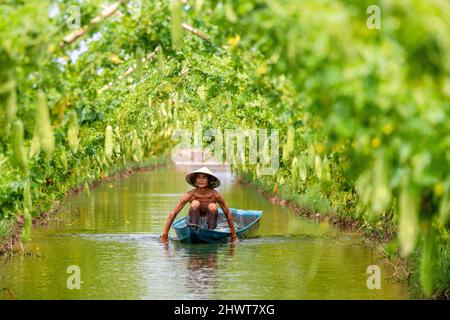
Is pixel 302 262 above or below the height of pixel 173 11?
below

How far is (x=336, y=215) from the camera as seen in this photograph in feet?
71.5

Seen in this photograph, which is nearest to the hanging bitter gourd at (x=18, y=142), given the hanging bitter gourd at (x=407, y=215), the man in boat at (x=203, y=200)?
the hanging bitter gourd at (x=407, y=215)

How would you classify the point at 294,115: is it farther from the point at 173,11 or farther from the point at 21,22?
the point at 21,22

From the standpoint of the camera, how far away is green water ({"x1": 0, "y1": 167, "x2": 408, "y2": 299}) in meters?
12.6

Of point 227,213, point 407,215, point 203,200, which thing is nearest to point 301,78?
point 407,215

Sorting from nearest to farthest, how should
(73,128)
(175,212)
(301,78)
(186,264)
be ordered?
(301,78)
(73,128)
(186,264)
(175,212)

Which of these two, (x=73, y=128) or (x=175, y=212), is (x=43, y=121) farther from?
→ (x=175, y=212)

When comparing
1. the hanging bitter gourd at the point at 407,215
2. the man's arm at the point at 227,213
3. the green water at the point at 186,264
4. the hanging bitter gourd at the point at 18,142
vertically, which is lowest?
the green water at the point at 186,264

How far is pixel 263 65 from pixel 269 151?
332 inches

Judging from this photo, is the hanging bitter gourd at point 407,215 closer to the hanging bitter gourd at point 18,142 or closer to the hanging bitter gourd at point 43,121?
the hanging bitter gourd at point 43,121

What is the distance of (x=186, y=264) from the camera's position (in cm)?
1517

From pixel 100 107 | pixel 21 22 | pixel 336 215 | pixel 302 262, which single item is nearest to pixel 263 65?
pixel 21 22

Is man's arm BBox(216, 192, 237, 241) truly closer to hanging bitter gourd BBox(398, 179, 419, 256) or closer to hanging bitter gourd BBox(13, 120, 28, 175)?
hanging bitter gourd BBox(13, 120, 28, 175)

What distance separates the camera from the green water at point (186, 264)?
12.6 meters
